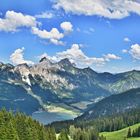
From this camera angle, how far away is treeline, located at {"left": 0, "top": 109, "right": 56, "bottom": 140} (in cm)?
7625

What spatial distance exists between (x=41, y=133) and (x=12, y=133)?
28.2 m

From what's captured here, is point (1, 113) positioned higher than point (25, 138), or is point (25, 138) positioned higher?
point (1, 113)

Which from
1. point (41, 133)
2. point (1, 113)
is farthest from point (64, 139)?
point (1, 113)

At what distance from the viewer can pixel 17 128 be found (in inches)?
3602

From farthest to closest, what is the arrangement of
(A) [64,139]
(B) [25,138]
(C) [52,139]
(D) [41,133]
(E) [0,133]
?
1. (A) [64,139]
2. (C) [52,139]
3. (D) [41,133]
4. (B) [25,138]
5. (E) [0,133]

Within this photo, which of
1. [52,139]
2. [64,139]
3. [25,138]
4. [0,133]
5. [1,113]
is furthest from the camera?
[64,139]

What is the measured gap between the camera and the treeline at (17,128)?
76250mm

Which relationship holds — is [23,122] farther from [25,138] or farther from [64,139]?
[64,139]

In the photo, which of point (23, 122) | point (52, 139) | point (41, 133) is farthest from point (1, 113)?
point (52, 139)

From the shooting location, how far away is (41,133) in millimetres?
104750

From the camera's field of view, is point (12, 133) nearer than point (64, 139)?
Yes

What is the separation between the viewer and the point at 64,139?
136250mm

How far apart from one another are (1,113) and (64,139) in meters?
57.5

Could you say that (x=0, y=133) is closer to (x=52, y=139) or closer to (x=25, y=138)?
(x=25, y=138)
